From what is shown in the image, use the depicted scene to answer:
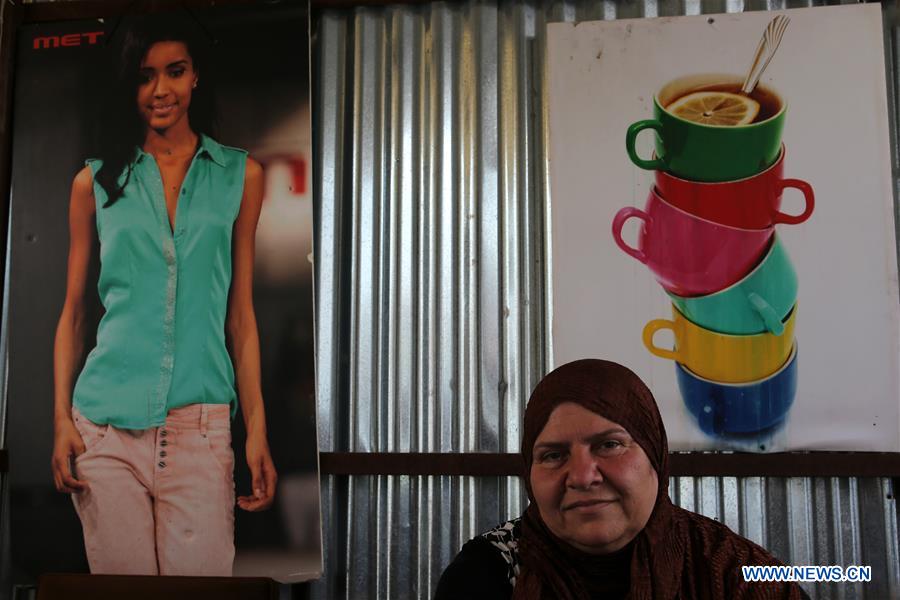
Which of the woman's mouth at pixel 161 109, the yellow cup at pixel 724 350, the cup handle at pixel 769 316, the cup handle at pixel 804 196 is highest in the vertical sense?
the woman's mouth at pixel 161 109

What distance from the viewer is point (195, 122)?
3.12 m

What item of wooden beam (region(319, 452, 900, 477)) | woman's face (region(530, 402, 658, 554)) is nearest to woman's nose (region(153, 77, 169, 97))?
wooden beam (region(319, 452, 900, 477))

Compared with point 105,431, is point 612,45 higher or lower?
higher

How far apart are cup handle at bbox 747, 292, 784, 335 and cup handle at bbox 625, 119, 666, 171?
54 centimetres

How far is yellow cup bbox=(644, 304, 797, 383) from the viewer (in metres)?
2.78

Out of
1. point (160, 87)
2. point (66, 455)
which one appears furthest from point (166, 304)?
point (160, 87)

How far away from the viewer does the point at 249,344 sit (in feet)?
9.82

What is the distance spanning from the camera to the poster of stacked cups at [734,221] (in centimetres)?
276

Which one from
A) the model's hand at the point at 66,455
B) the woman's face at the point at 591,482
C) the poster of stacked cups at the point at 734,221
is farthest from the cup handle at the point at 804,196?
the model's hand at the point at 66,455

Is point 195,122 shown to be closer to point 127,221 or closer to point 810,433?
point 127,221

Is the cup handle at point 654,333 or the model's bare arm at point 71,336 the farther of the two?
the model's bare arm at point 71,336

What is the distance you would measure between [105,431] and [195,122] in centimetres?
112

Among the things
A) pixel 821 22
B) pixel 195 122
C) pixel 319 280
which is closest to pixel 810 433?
pixel 821 22

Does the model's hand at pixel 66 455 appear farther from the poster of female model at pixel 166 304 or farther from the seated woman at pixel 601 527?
the seated woman at pixel 601 527
